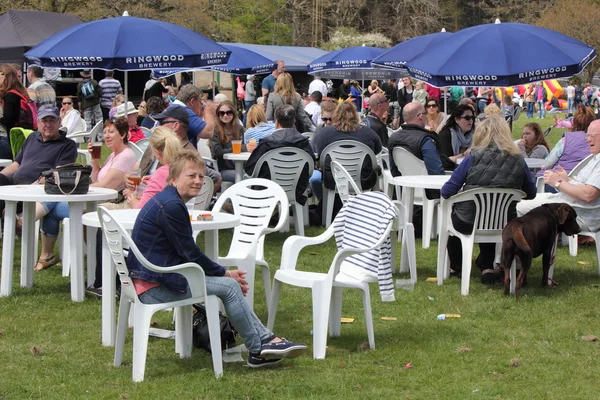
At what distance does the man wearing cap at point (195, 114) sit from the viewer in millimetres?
8641

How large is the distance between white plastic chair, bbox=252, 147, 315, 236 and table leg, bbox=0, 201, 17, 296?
328 centimetres

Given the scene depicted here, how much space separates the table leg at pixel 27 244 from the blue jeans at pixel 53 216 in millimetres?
632

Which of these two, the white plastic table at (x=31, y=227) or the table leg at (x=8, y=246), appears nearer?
the white plastic table at (x=31, y=227)

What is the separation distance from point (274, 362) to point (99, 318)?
1.84 meters

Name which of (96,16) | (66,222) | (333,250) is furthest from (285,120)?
(96,16)

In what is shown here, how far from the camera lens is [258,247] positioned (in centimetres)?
716

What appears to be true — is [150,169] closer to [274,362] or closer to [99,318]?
[99,318]

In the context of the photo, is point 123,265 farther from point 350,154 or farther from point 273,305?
point 350,154

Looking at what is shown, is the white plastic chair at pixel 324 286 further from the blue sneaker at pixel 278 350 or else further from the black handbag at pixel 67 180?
the black handbag at pixel 67 180

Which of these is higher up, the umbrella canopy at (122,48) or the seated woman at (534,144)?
the umbrella canopy at (122,48)

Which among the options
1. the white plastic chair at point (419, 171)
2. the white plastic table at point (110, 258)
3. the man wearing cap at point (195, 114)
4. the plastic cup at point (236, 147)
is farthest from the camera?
the plastic cup at point (236, 147)

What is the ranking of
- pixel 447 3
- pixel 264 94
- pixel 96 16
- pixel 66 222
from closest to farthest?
pixel 66 222, pixel 264 94, pixel 96 16, pixel 447 3

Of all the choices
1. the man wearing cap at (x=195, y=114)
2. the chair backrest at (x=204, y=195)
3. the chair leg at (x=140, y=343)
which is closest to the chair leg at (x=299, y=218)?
the man wearing cap at (x=195, y=114)

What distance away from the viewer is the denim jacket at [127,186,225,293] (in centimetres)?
523
